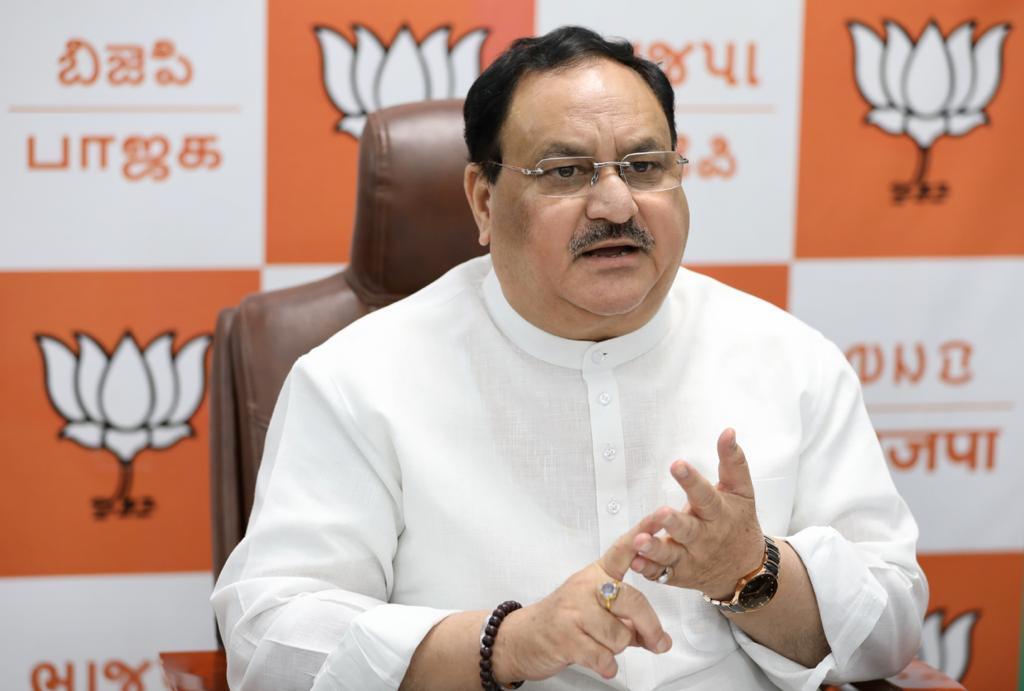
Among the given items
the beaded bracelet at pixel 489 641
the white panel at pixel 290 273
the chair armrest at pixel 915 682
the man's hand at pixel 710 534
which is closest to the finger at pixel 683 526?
the man's hand at pixel 710 534

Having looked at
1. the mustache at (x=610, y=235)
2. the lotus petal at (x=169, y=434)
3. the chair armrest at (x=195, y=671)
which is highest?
the mustache at (x=610, y=235)

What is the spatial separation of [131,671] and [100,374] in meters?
0.64

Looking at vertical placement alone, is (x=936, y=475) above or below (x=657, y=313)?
below

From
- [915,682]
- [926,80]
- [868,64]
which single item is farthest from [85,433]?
[926,80]

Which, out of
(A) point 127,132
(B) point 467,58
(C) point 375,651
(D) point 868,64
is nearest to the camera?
(C) point 375,651

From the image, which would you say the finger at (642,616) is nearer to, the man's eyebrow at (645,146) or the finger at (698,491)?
the finger at (698,491)

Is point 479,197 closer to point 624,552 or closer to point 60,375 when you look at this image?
point 624,552

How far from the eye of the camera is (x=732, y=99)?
2891 mm

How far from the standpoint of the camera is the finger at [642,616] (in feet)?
5.18

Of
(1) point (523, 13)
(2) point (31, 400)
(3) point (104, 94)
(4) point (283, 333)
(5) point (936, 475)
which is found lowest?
(5) point (936, 475)

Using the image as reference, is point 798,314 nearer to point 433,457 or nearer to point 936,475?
point 936,475

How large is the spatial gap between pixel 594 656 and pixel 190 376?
1.45 m

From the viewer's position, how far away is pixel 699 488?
1615 millimetres

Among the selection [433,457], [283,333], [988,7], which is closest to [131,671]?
[283,333]
